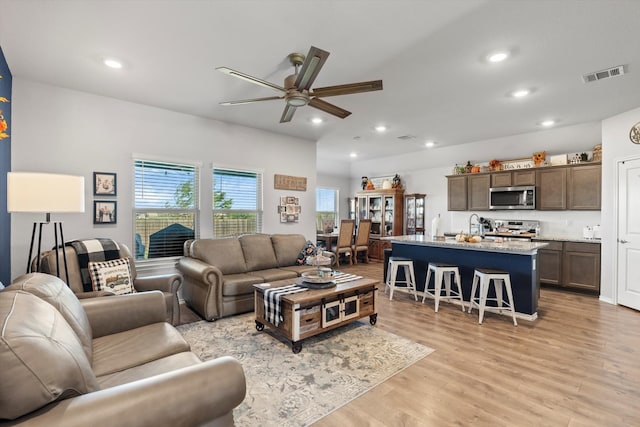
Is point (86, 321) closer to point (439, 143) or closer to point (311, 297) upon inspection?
point (311, 297)

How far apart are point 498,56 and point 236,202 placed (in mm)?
3940

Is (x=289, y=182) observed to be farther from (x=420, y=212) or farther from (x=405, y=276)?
(x=420, y=212)

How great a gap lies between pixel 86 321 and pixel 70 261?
1.49 meters

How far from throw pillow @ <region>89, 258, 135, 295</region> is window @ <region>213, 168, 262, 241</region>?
169 centimetres

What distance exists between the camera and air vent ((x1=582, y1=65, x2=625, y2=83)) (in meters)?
3.00

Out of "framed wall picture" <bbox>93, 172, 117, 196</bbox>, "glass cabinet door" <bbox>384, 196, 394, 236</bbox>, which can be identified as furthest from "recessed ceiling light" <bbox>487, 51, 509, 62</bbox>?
"glass cabinet door" <bbox>384, 196, 394, 236</bbox>

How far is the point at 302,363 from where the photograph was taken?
8.36 feet

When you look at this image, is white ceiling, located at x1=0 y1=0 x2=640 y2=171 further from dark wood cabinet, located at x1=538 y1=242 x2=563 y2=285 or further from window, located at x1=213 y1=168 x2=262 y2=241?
dark wood cabinet, located at x1=538 y1=242 x2=563 y2=285

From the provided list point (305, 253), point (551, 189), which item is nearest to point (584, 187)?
point (551, 189)

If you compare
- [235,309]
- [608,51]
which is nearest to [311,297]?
[235,309]

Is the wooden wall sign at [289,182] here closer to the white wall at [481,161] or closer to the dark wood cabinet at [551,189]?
the white wall at [481,161]

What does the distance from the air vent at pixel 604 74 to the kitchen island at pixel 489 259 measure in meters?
1.92

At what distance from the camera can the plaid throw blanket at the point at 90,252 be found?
9.66 feet

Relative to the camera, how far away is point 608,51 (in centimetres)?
270
